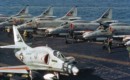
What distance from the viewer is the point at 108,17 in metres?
101

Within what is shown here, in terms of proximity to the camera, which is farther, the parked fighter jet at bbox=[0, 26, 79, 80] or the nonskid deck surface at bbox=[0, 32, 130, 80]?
the nonskid deck surface at bbox=[0, 32, 130, 80]

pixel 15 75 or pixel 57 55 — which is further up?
pixel 57 55

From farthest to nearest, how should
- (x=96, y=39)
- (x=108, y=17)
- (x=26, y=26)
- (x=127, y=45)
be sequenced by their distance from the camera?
(x=108, y=17), (x=26, y=26), (x=96, y=39), (x=127, y=45)

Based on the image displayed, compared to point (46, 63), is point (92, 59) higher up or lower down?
lower down

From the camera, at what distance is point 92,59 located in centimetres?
6094

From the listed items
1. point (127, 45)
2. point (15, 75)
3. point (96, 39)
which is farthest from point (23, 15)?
point (15, 75)

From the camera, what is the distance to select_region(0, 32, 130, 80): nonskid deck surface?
4978cm

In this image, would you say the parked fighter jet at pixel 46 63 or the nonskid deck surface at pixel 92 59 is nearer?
the parked fighter jet at pixel 46 63

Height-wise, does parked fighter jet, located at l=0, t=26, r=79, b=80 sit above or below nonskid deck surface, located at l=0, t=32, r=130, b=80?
above

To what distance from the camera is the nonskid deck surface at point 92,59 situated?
4978 centimetres

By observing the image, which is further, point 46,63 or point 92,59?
point 92,59

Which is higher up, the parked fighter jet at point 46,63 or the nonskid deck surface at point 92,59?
the parked fighter jet at point 46,63

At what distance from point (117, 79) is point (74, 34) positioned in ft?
128

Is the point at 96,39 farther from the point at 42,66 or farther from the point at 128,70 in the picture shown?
the point at 42,66
